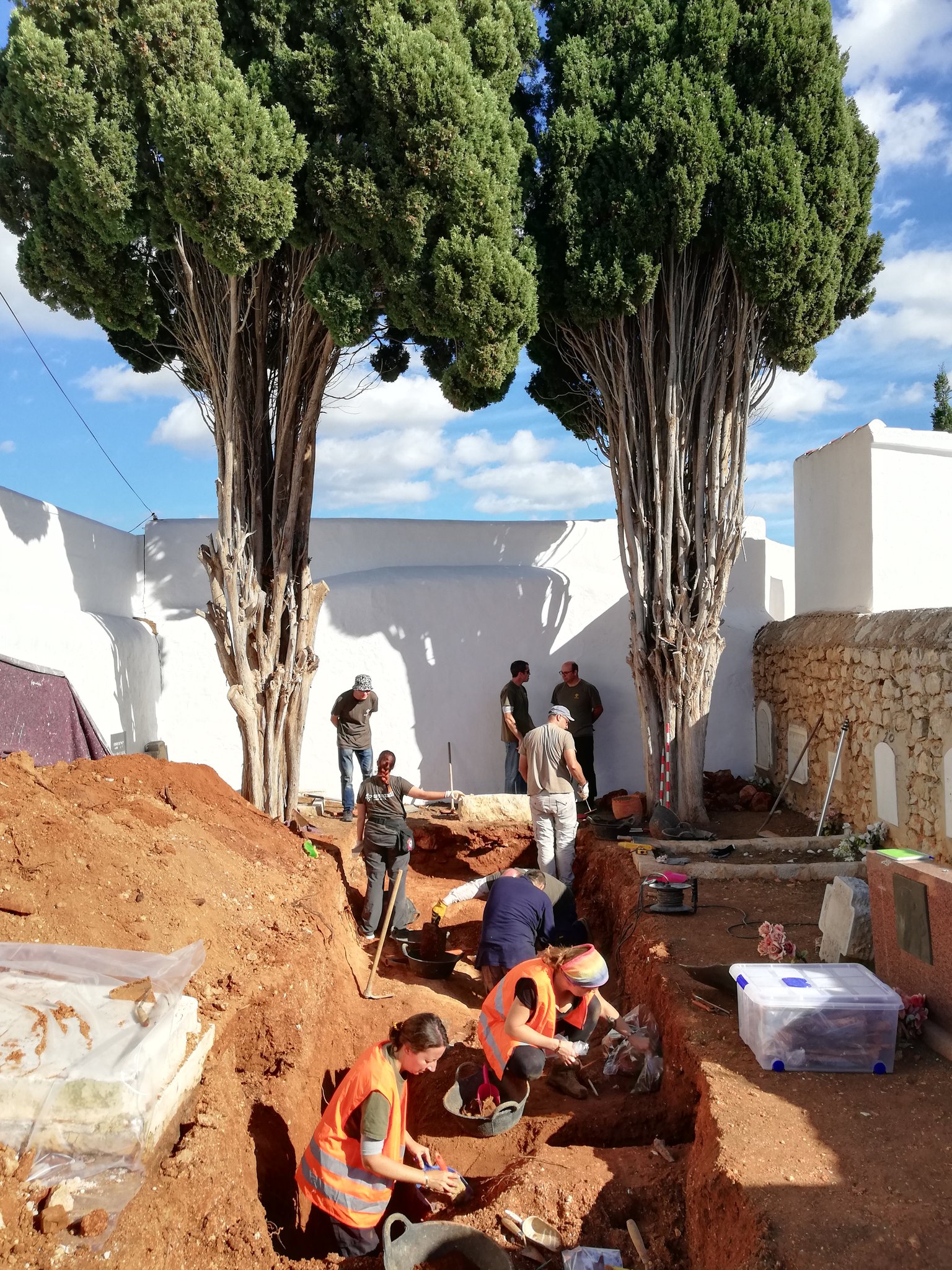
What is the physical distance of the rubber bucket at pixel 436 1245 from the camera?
387 centimetres

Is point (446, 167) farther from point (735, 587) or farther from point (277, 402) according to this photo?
point (735, 587)

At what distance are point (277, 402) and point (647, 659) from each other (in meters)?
4.79

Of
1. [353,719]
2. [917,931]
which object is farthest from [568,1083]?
[353,719]

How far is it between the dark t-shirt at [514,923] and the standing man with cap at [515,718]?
4.54 metres

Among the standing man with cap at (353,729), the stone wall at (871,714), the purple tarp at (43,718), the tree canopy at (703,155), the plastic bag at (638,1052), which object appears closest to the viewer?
the plastic bag at (638,1052)

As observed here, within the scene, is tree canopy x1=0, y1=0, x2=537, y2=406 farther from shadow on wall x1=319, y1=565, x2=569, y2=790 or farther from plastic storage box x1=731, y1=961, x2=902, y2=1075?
plastic storage box x1=731, y1=961, x2=902, y2=1075

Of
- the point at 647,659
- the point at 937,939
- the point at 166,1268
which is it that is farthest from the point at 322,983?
the point at 647,659

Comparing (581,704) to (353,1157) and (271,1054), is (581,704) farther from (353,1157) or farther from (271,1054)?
(353,1157)

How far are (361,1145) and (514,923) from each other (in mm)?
2281

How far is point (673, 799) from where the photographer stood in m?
10.0

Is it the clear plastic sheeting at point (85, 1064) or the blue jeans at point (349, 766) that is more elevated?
the blue jeans at point (349, 766)

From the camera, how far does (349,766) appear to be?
33.5 ft

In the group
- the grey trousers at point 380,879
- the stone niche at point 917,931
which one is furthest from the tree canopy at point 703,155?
the stone niche at point 917,931

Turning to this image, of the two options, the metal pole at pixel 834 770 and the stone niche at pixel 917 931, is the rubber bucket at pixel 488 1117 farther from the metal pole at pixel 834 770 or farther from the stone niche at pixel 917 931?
the metal pole at pixel 834 770
